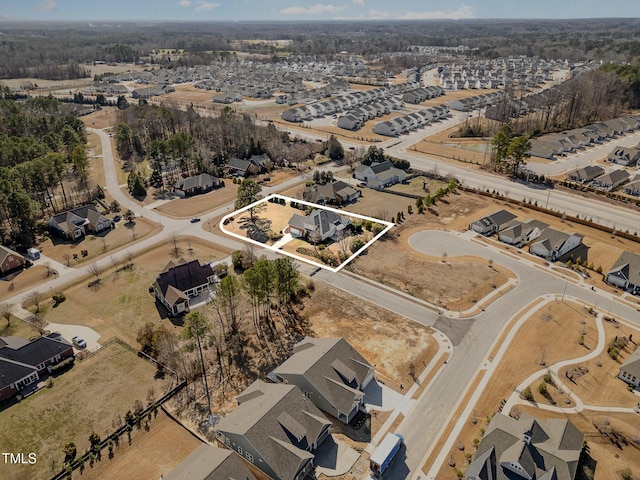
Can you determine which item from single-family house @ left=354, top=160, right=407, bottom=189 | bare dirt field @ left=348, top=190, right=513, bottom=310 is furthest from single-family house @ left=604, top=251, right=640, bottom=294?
single-family house @ left=354, top=160, right=407, bottom=189

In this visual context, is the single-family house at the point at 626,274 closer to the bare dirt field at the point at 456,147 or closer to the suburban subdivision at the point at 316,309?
the suburban subdivision at the point at 316,309

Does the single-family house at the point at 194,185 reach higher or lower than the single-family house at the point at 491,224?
higher

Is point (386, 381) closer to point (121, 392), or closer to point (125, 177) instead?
point (121, 392)

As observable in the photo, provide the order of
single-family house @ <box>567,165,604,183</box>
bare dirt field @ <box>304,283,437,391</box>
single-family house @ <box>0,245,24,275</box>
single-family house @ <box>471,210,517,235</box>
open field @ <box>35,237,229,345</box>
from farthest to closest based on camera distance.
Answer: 1. single-family house @ <box>567,165,604,183</box>
2. single-family house @ <box>471,210,517,235</box>
3. single-family house @ <box>0,245,24,275</box>
4. open field @ <box>35,237,229,345</box>
5. bare dirt field @ <box>304,283,437,391</box>

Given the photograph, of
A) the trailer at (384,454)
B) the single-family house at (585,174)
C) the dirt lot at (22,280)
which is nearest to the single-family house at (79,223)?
the dirt lot at (22,280)

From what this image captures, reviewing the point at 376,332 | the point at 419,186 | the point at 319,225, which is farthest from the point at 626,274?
the point at 319,225

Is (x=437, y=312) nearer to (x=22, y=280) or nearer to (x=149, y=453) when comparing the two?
(x=149, y=453)

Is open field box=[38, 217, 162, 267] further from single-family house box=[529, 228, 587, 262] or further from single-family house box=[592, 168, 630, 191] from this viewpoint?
single-family house box=[592, 168, 630, 191]

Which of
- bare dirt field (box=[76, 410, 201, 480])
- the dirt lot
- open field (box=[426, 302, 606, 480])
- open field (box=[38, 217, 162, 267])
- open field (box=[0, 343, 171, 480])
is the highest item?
open field (box=[38, 217, 162, 267])
